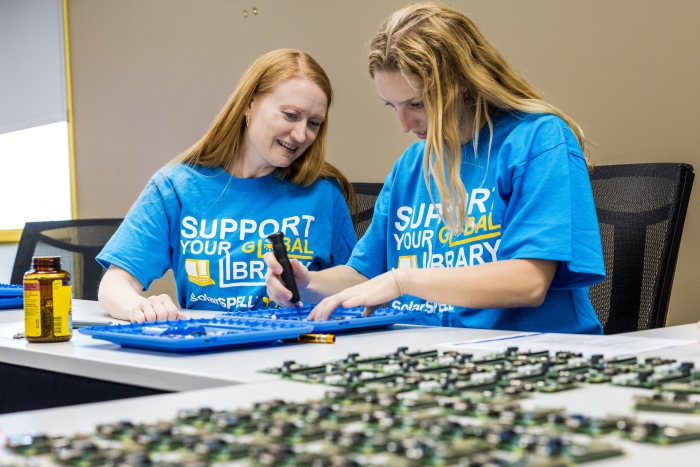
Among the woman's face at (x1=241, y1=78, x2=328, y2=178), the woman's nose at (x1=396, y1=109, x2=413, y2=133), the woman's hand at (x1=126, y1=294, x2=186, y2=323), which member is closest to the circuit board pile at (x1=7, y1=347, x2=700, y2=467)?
the woman's hand at (x1=126, y1=294, x2=186, y2=323)

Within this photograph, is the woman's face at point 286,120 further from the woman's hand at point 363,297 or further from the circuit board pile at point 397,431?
the circuit board pile at point 397,431

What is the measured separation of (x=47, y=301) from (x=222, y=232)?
69 centimetres

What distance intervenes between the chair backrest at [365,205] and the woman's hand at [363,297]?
0.73 m

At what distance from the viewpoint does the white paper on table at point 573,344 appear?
2.82ft

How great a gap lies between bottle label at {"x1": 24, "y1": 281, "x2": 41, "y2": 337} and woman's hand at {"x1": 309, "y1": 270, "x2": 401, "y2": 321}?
0.36 m

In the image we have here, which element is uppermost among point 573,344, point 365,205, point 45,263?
point 365,205

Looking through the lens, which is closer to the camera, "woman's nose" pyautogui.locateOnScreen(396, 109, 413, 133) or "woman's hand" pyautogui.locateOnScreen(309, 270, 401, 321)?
"woman's hand" pyautogui.locateOnScreen(309, 270, 401, 321)

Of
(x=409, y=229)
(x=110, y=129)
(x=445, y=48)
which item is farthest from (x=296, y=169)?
(x=110, y=129)

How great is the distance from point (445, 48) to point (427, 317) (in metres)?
0.44

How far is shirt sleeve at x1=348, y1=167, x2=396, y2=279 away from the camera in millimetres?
1524

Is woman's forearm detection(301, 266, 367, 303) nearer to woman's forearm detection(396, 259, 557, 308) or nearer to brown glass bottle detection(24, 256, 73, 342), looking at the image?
woman's forearm detection(396, 259, 557, 308)

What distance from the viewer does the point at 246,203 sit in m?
1.76

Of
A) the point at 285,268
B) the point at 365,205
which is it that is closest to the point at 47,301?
the point at 285,268

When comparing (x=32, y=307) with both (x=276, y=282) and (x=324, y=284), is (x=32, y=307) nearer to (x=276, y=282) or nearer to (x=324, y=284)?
(x=276, y=282)
